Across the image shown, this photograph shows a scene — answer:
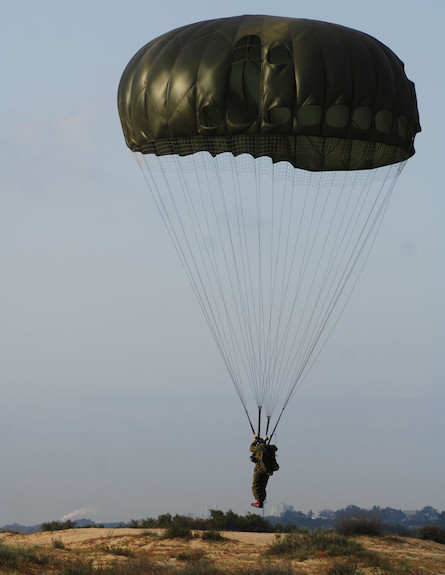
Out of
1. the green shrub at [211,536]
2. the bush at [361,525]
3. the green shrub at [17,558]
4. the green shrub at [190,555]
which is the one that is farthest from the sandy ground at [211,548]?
the green shrub at [17,558]

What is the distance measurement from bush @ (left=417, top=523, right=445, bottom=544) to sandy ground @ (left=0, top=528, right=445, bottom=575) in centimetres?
141

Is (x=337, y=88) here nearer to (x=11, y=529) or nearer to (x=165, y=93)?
(x=165, y=93)

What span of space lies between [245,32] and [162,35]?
315cm

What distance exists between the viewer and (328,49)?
23109 mm

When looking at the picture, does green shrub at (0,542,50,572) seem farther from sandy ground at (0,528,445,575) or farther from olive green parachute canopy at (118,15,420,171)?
olive green parachute canopy at (118,15,420,171)

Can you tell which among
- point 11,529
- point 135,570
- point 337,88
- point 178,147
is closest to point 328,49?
point 337,88

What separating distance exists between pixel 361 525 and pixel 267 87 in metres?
18.8

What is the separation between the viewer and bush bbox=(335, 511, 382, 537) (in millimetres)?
34625

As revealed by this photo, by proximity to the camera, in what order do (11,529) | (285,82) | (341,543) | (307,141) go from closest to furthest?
1. (285,82)
2. (307,141)
3. (341,543)
4. (11,529)

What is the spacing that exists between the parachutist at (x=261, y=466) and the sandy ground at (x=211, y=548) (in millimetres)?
2775

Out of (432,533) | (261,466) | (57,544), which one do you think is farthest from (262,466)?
(432,533)

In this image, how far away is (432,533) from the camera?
121 ft

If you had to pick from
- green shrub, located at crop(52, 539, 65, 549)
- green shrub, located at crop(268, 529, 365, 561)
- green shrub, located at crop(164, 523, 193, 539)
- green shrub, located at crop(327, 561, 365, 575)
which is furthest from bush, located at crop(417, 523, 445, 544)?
green shrub, located at crop(52, 539, 65, 549)

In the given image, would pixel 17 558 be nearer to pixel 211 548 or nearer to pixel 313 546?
pixel 211 548
